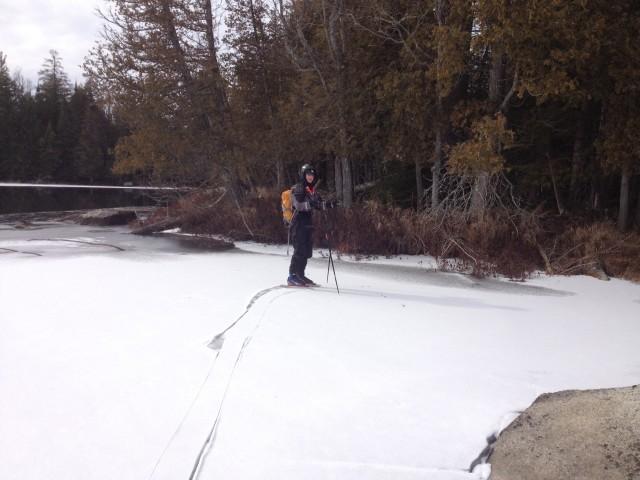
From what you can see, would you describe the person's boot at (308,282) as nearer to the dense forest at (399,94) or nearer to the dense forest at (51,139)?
the dense forest at (399,94)

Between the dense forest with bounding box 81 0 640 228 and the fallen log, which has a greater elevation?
the dense forest with bounding box 81 0 640 228

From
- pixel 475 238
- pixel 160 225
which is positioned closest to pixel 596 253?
pixel 475 238

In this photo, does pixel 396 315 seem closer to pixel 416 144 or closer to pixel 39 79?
pixel 416 144

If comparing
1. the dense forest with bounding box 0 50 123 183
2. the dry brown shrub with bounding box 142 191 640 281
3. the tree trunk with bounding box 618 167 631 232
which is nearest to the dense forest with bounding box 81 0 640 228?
the tree trunk with bounding box 618 167 631 232

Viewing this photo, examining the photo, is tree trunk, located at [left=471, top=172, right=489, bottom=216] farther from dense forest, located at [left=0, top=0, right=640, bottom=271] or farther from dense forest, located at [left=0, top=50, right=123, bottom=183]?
dense forest, located at [left=0, top=50, right=123, bottom=183]

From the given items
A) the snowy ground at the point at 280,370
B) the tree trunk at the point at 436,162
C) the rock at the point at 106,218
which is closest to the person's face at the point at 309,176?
the snowy ground at the point at 280,370

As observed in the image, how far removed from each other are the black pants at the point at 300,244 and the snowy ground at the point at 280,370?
21.7 inches

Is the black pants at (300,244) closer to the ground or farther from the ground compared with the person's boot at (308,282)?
farther from the ground

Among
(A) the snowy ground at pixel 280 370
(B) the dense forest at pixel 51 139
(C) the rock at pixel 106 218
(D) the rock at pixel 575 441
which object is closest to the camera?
(D) the rock at pixel 575 441

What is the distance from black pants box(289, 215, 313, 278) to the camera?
7.43 metres

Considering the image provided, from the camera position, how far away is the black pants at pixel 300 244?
7426 mm

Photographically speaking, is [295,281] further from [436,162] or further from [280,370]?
[436,162]

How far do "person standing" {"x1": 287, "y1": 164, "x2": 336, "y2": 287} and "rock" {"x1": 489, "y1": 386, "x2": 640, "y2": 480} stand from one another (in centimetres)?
452

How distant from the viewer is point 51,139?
5684 centimetres
